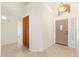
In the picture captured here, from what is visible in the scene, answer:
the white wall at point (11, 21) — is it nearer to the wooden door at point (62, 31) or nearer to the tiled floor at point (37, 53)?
the tiled floor at point (37, 53)

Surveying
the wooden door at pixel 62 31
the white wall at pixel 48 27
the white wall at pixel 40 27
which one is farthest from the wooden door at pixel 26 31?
the wooden door at pixel 62 31

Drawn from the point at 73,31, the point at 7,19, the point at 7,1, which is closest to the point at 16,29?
the point at 7,19

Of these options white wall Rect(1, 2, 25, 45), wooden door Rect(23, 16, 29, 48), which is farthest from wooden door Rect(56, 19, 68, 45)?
white wall Rect(1, 2, 25, 45)

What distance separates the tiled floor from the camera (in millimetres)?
1504

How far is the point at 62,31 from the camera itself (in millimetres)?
1682

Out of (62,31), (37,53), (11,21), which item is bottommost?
(37,53)

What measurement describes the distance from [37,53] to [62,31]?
56cm

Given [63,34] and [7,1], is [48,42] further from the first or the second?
[7,1]

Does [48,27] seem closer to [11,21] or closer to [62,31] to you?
[62,31]

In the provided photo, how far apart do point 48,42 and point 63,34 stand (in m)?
0.30

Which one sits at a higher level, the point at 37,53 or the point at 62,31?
the point at 62,31

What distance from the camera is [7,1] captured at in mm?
1466

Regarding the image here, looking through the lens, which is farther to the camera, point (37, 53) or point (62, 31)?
point (62, 31)

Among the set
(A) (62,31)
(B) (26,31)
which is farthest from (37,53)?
(A) (62,31)
